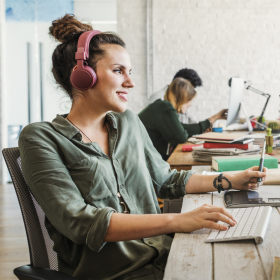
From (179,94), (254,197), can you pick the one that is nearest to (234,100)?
(179,94)

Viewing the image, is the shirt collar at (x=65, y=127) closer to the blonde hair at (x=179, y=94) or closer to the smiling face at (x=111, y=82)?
the smiling face at (x=111, y=82)

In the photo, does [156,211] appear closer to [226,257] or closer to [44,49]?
[226,257]

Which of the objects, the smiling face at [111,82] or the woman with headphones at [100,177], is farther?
the smiling face at [111,82]

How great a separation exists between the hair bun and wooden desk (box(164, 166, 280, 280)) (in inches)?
27.5

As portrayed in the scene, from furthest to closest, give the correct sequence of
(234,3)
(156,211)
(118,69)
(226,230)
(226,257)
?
(234,3), (156,211), (118,69), (226,230), (226,257)

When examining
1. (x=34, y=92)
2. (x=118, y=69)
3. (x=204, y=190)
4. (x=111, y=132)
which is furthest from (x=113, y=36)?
(x=34, y=92)

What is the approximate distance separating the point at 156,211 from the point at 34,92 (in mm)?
3661

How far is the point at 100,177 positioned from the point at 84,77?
30 cm

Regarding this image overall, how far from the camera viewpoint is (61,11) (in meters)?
4.60

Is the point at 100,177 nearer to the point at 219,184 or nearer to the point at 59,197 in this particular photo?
the point at 59,197

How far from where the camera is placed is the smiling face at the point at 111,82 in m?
0.99

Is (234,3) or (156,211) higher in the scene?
(234,3)

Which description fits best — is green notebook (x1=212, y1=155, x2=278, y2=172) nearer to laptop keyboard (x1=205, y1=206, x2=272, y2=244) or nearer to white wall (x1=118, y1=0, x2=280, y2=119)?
laptop keyboard (x1=205, y1=206, x2=272, y2=244)

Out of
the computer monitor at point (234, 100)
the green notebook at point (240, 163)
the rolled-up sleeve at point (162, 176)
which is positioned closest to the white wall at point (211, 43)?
the computer monitor at point (234, 100)
